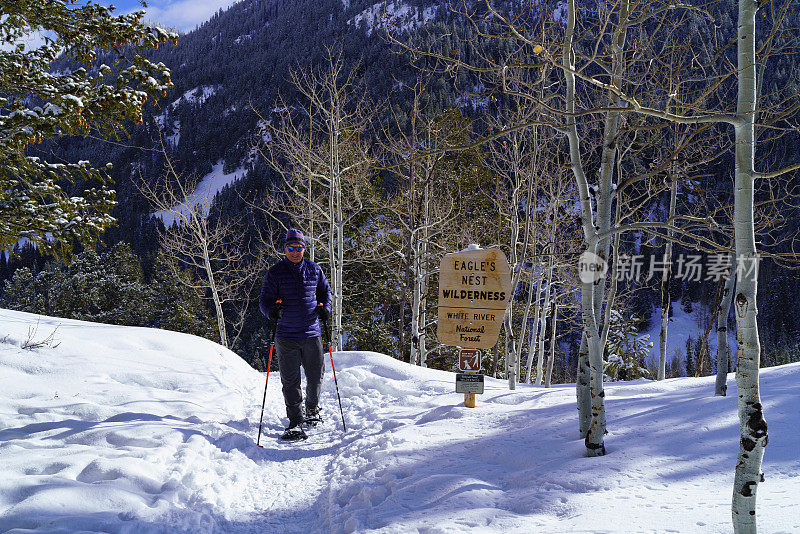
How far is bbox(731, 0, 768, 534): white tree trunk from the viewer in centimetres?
187

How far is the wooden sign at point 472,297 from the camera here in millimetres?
5250

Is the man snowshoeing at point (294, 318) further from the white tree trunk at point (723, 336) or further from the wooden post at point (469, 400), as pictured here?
the white tree trunk at point (723, 336)

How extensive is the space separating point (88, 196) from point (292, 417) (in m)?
3.65

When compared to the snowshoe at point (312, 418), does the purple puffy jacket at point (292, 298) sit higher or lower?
higher

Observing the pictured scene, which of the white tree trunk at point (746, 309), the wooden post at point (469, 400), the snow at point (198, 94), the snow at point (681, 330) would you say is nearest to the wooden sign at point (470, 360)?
the wooden post at point (469, 400)

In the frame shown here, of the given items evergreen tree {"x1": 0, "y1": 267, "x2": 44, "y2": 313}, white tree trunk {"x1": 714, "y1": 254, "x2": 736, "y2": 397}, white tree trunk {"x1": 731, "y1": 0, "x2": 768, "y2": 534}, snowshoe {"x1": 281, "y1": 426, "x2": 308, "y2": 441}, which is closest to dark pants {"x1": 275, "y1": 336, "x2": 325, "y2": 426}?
snowshoe {"x1": 281, "y1": 426, "x2": 308, "y2": 441}

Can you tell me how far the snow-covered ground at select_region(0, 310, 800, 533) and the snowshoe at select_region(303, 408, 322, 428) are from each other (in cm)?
18

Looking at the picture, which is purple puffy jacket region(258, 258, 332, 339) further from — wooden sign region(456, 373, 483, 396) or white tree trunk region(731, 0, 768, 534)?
white tree trunk region(731, 0, 768, 534)

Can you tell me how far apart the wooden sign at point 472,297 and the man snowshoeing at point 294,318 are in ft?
4.79

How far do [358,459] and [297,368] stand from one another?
140cm

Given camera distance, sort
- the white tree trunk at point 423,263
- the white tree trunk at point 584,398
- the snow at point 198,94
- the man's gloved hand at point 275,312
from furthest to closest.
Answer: the snow at point 198,94, the white tree trunk at point 423,263, the man's gloved hand at point 275,312, the white tree trunk at point 584,398

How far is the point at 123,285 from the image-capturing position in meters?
36.7

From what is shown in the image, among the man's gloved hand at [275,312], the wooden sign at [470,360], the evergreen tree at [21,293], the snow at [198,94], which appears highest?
the snow at [198,94]

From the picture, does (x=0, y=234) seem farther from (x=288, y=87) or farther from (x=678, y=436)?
(x=288, y=87)
